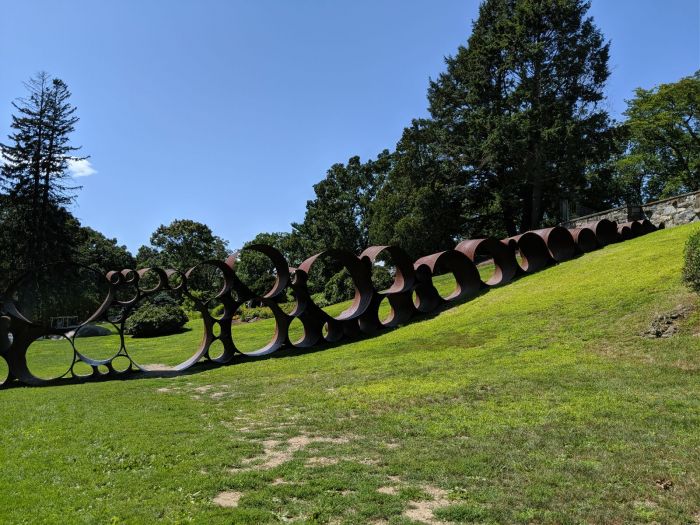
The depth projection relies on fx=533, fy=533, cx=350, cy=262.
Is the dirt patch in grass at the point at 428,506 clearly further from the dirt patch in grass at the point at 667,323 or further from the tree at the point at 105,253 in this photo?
the tree at the point at 105,253

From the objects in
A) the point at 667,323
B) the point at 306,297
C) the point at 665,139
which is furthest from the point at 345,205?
the point at 667,323

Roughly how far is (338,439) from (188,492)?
1.70 metres

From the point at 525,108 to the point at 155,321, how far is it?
21406 mm

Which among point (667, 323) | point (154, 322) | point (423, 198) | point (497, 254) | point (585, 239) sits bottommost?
point (667, 323)

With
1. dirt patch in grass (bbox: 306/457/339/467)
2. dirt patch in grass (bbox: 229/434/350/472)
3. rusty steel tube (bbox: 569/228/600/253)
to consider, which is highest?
rusty steel tube (bbox: 569/228/600/253)

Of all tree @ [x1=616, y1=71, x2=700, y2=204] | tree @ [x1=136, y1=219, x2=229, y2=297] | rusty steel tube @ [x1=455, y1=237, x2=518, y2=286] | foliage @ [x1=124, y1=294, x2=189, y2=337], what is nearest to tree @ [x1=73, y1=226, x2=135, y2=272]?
tree @ [x1=136, y1=219, x2=229, y2=297]

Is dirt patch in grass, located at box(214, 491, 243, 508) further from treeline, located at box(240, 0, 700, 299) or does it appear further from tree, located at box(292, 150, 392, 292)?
tree, located at box(292, 150, 392, 292)

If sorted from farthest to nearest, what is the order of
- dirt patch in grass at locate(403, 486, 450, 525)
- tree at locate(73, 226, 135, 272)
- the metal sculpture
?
tree at locate(73, 226, 135, 272)
the metal sculpture
dirt patch in grass at locate(403, 486, 450, 525)

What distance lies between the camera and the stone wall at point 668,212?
18.6m

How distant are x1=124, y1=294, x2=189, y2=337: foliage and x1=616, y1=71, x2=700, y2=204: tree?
93.4ft

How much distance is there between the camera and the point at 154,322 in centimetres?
2189

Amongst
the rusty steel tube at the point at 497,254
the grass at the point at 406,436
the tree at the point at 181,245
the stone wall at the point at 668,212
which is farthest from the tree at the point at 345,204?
the grass at the point at 406,436

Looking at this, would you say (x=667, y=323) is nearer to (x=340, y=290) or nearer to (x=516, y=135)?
(x=340, y=290)

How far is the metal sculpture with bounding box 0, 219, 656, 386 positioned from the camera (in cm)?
1056
